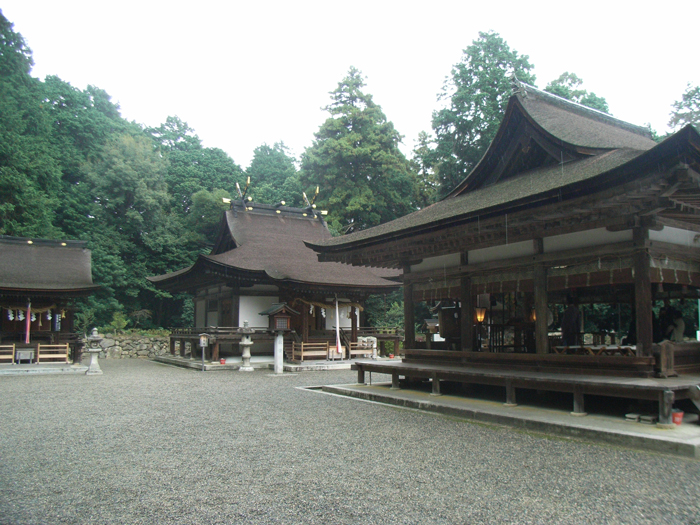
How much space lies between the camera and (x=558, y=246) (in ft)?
28.4

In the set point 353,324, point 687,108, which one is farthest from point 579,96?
point 353,324

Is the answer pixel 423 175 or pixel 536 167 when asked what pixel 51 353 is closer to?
pixel 536 167

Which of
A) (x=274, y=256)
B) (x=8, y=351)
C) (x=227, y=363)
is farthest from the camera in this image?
(x=274, y=256)

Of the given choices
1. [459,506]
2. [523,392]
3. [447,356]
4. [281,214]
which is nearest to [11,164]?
[281,214]

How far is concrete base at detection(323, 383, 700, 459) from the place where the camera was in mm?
5785

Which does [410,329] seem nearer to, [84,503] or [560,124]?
[560,124]

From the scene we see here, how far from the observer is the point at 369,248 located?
36.3 feet

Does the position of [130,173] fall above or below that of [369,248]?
above

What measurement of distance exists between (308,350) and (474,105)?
16.9 m

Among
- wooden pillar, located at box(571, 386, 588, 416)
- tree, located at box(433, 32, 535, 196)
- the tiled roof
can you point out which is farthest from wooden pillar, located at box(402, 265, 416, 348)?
tree, located at box(433, 32, 535, 196)

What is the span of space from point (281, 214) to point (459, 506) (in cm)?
2263

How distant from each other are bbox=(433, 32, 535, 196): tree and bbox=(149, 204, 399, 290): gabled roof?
7.80 meters

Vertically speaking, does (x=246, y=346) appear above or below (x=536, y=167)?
below

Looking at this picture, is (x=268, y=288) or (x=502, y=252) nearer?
(x=502, y=252)
